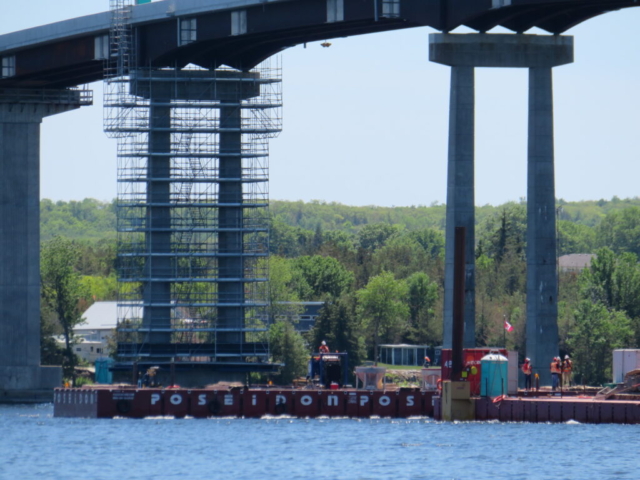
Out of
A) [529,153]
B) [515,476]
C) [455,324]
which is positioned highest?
[529,153]

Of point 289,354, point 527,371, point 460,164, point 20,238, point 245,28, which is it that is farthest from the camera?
point 289,354

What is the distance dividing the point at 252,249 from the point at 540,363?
77.2 ft

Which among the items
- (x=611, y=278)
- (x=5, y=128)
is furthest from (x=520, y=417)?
(x=611, y=278)

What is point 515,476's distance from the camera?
67000 millimetres

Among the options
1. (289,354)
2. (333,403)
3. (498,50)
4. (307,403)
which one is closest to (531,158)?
(498,50)

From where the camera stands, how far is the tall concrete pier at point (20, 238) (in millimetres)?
122463

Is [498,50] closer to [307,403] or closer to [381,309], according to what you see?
[307,403]

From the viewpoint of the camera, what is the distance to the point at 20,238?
123 meters

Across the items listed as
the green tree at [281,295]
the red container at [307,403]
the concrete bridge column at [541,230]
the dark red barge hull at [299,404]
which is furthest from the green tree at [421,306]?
the red container at [307,403]

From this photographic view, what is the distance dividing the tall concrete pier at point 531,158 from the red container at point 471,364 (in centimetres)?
476

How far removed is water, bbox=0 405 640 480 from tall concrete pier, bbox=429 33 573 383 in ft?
31.5

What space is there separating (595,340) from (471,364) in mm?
55499

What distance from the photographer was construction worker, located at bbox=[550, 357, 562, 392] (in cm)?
9556

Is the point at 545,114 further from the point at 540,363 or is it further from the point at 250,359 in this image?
the point at 250,359
